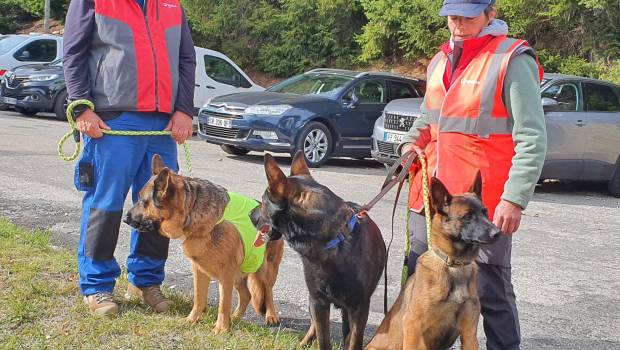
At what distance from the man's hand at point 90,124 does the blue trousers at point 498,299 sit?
2472mm

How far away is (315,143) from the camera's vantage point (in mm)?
12414

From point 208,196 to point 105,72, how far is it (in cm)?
103

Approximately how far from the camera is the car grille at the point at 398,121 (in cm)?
1122

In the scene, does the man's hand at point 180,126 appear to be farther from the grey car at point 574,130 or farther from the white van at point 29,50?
the white van at point 29,50

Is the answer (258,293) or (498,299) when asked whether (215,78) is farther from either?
(498,299)

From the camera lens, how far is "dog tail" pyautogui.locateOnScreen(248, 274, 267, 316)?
4.57 m

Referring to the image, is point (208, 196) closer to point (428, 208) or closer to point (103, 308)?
point (103, 308)

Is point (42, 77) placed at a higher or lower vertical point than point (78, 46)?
lower

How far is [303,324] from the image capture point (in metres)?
4.62

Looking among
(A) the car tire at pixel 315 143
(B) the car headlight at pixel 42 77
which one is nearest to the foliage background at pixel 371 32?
(A) the car tire at pixel 315 143

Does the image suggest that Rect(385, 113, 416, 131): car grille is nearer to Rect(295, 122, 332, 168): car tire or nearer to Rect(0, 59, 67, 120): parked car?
Rect(295, 122, 332, 168): car tire

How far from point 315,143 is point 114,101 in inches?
325

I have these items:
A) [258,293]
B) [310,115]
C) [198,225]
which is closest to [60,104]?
[310,115]

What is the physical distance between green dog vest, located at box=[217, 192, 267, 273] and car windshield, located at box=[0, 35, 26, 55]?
55.8 feet
